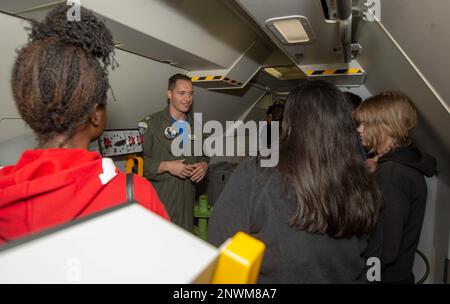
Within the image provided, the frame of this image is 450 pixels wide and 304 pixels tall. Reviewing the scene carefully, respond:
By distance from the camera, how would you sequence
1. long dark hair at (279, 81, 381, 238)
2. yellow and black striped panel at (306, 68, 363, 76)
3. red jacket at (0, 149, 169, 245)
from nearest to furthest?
1. red jacket at (0, 149, 169, 245)
2. long dark hair at (279, 81, 381, 238)
3. yellow and black striped panel at (306, 68, 363, 76)

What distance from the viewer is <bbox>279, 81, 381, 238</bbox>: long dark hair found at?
99cm

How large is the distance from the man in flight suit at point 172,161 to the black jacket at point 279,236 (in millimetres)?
1427

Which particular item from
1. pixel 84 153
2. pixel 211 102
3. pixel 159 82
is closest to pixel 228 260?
pixel 84 153

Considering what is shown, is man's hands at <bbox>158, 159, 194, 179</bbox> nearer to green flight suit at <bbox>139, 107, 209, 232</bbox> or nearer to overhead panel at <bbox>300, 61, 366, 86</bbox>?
green flight suit at <bbox>139, 107, 209, 232</bbox>

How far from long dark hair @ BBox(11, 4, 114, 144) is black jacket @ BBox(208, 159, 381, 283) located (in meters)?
0.57

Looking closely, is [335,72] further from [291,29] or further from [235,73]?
[291,29]

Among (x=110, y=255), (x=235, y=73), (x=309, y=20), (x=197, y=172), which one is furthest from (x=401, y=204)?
(x=235, y=73)

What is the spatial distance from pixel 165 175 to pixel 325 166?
170cm

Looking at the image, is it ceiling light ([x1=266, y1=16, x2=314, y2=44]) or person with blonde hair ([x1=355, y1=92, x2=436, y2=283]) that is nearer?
person with blonde hair ([x1=355, y1=92, x2=436, y2=283])

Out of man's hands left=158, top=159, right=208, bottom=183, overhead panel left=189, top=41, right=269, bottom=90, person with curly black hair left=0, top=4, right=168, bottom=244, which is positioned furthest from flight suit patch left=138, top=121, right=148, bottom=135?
person with curly black hair left=0, top=4, right=168, bottom=244

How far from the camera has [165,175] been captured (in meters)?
2.48

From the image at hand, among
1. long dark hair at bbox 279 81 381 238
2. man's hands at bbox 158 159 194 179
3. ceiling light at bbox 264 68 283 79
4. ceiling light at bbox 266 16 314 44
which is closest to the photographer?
long dark hair at bbox 279 81 381 238

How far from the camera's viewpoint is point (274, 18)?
5.19 ft
